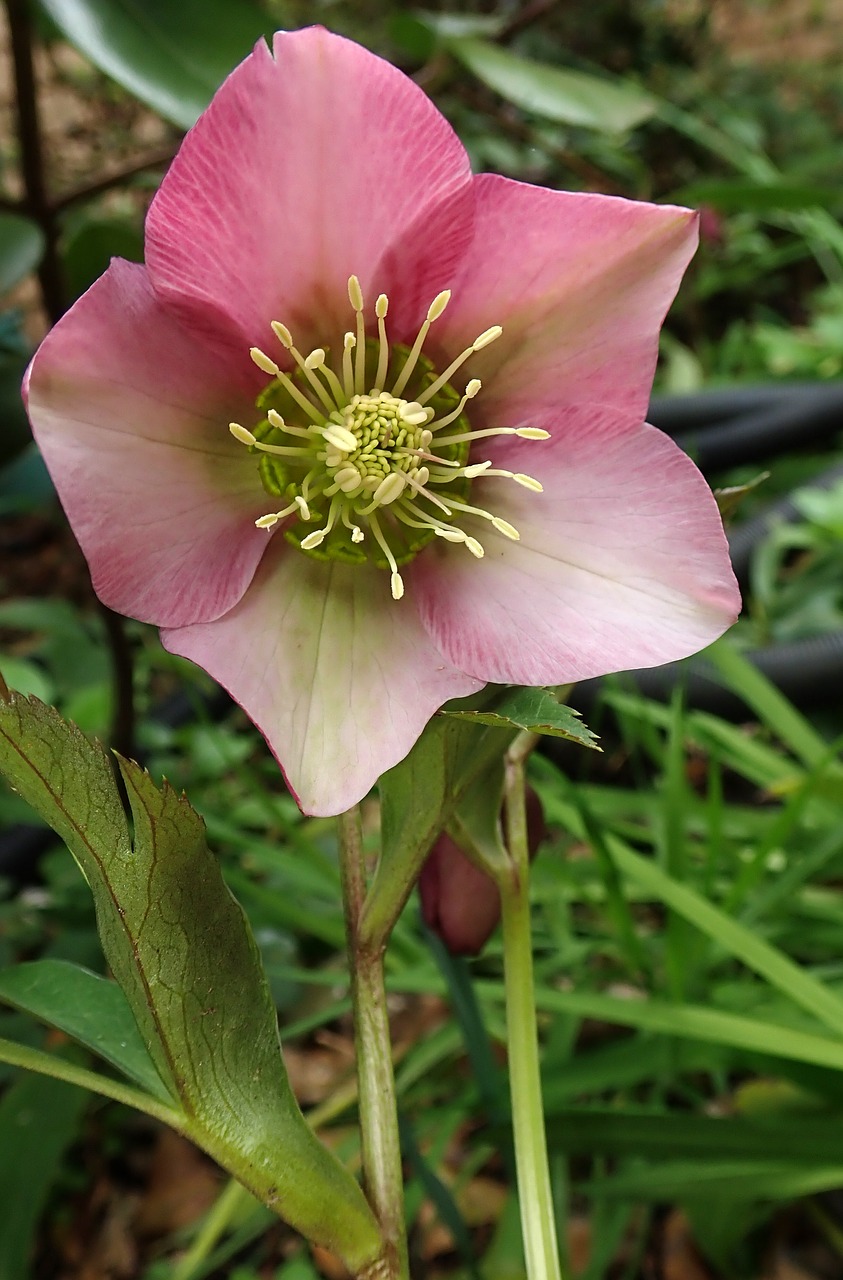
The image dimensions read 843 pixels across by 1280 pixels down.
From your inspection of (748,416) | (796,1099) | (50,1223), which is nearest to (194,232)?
(796,1099)

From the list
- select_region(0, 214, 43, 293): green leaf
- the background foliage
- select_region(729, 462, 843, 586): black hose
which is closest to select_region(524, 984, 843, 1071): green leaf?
the background foliage

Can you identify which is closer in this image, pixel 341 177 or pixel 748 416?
pixel 341 177

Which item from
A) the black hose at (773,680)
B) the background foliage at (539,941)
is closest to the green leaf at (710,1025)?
the background foliage at (539,941)

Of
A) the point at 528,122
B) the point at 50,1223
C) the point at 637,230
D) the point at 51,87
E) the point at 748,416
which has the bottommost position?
the point at 748,416

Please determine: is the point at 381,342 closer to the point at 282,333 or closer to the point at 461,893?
the point at 282,333

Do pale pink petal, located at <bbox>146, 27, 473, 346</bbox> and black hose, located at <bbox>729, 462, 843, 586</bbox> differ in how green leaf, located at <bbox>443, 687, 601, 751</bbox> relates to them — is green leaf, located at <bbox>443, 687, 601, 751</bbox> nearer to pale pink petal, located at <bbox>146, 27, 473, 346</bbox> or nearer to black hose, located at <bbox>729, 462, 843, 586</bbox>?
pale pink petal, located at <bbox>146, 27, 473, 346</bbox>

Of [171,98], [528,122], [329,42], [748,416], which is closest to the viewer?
[329,42]

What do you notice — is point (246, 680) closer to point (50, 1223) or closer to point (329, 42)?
point (329, 42)
